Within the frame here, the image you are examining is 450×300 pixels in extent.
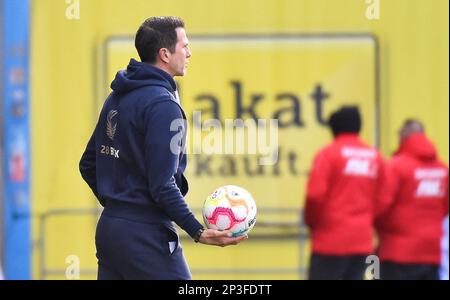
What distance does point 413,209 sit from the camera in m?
8.47

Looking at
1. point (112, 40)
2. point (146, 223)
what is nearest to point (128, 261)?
point (146, 223)

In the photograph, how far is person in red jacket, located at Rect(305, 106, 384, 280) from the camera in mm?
8203

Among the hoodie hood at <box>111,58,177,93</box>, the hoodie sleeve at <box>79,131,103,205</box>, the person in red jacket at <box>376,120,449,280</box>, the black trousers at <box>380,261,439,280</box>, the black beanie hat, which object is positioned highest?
the hoodie hood at <box>111,58,177,93</box>

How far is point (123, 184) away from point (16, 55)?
394 centimetres

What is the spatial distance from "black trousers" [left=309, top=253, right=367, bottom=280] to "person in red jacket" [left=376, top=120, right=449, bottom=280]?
1.17ft

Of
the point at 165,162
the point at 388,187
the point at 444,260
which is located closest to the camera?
the point at 165,162

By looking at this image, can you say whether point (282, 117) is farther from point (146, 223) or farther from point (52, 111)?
point (146, 223)

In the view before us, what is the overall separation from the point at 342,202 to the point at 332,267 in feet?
1.47

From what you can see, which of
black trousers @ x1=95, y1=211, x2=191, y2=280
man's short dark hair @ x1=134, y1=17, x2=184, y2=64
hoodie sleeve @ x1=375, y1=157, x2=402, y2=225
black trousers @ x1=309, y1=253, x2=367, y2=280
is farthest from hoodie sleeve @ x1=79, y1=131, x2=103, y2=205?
hoodie sleeve @ x1=375, y1=157, x2=402, y2=225

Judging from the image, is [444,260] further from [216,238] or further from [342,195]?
[216,238]

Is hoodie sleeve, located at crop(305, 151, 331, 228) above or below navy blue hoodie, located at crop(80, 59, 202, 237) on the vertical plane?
below

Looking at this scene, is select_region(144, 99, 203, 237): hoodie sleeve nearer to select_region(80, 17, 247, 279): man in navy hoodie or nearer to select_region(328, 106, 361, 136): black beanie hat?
select_region(80, 17, 247, 279): man in navy hoodie

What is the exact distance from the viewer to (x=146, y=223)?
5121 mm

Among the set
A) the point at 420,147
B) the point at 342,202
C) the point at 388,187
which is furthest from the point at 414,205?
the point at 342,202
